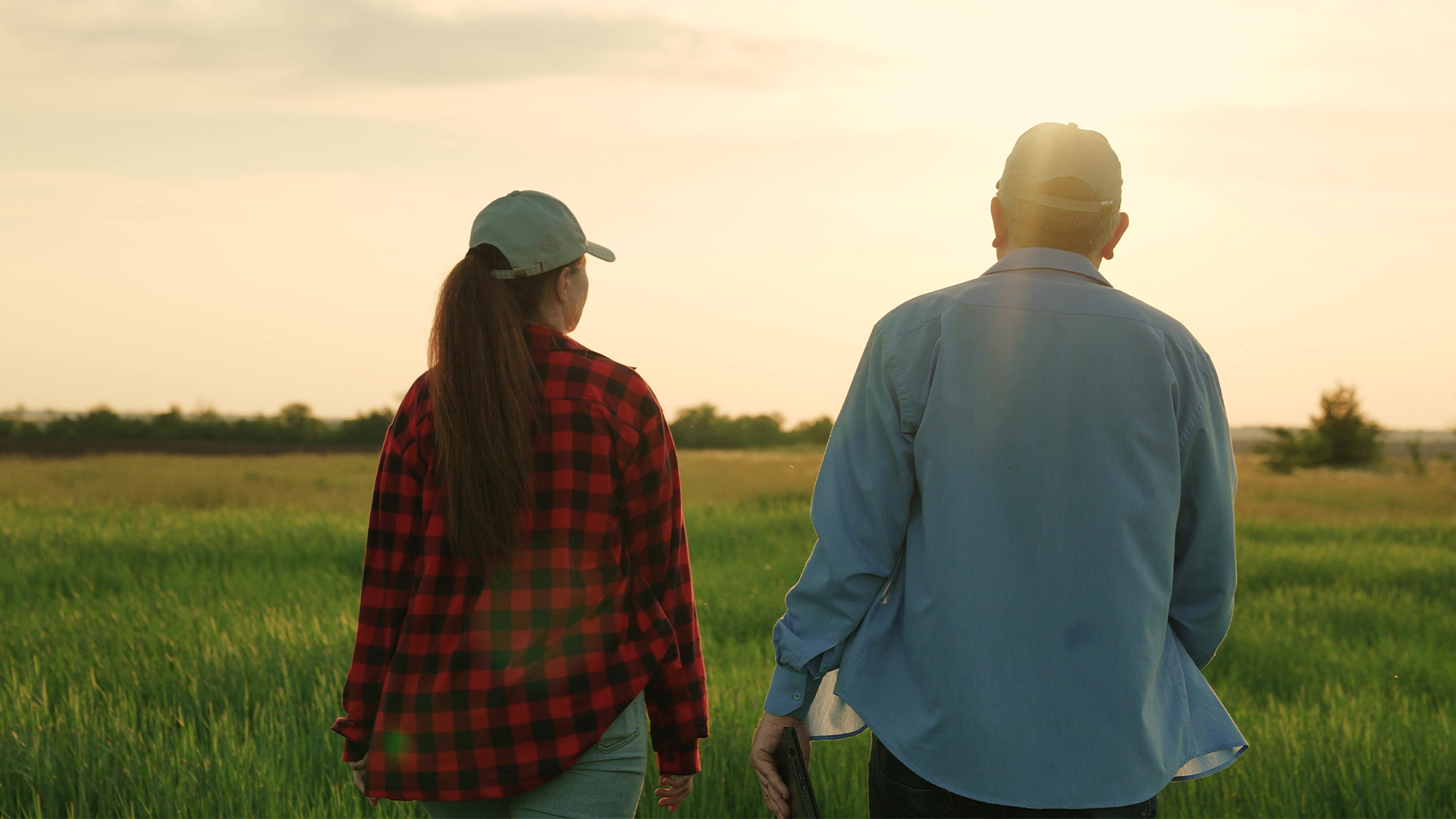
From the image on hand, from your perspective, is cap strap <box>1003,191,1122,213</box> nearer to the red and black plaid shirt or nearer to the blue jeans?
the red and black plaid shirt

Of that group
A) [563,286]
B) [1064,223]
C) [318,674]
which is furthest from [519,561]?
[318,674]

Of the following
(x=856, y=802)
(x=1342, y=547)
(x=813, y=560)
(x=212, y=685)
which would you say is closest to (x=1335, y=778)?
(x=856, y=802)

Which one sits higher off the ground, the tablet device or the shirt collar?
the shirt collar

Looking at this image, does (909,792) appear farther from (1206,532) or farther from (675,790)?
(1206,532)

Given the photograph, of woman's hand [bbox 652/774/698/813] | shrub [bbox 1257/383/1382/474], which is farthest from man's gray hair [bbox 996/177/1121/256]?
shrub [bbox 1257/383/1382/474]

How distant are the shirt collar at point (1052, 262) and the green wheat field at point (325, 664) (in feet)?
8.94

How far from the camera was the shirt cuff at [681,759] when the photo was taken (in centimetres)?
205

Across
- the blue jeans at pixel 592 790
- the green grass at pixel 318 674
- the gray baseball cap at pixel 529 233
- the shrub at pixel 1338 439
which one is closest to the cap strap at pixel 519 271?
the gray baseball cap at pixel 529 233

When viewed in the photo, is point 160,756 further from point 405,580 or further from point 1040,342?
point 1040,342

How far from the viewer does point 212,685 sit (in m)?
5.12

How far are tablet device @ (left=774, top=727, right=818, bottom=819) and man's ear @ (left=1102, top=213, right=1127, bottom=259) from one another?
119 cm

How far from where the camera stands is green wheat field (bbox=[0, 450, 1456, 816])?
3.87 metres

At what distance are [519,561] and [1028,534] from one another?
3.20 feet

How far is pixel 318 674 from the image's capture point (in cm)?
505
